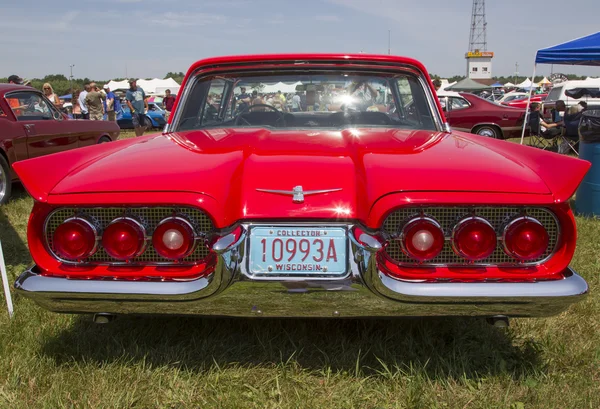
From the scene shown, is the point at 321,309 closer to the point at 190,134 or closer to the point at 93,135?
A: the point at 190,134

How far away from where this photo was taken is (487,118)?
12031 millimetres

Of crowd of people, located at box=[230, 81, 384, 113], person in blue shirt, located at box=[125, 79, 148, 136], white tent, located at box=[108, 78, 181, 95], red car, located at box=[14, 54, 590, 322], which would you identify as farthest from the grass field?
white tent, located at box=[108, 78, 181, 95]

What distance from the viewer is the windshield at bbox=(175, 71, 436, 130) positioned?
295 cm

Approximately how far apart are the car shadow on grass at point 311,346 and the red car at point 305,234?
0.45 metres

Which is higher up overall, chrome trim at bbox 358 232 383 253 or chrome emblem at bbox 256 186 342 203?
chrome emblem at bbox 256 186 342 203

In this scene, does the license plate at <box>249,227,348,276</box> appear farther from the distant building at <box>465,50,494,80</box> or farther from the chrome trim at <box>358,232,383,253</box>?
the distant building at <box>465,50,494,80</box>

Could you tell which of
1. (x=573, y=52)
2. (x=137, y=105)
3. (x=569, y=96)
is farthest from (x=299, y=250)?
(x=569, y=96)

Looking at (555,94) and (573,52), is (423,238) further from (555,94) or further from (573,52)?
(555,94)

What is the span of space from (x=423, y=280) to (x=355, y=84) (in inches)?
56.5

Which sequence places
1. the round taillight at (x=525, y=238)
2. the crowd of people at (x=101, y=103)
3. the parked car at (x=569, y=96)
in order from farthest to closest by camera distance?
the parked car at (x=569, y=96)
the crowd of people at (x=101, y=103)
the round taillight at (x=525, y=238)

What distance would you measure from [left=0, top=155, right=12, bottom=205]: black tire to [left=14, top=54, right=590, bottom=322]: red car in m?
4.65

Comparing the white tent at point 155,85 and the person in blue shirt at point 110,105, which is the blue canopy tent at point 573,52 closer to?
the person in blue shirt at point 110,105

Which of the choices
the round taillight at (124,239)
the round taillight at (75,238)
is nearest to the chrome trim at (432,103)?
the round taillight at (124,239)

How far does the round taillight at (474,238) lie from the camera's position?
1857 millimetres
